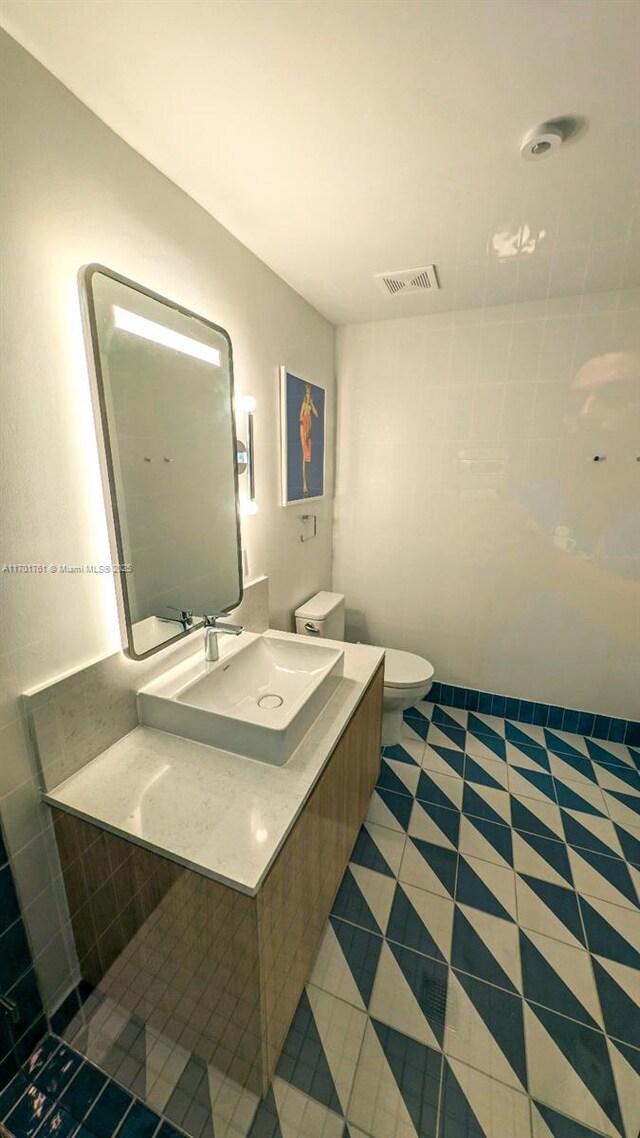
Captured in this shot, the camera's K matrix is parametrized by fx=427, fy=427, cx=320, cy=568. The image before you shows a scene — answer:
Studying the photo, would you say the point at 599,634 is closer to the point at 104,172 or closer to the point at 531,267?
the point at 531,267

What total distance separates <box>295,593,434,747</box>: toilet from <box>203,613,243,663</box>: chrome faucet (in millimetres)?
865

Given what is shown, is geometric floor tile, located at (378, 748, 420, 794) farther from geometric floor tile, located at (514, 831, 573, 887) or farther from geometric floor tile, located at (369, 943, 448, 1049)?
geometric floor tile, located at (369, 943, 448, 1049)

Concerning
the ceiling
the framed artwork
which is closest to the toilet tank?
the framed artwork

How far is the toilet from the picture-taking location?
213cm

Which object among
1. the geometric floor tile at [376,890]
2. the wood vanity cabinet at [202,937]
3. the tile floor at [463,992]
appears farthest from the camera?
the geometric floor tile at [376,890]

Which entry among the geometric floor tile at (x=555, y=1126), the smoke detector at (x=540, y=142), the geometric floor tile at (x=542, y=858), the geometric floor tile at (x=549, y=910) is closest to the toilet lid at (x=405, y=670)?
the geometric floor tile at (x=542, y=858)

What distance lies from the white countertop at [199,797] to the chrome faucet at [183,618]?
13.0 inches

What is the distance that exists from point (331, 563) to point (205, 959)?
2.12m

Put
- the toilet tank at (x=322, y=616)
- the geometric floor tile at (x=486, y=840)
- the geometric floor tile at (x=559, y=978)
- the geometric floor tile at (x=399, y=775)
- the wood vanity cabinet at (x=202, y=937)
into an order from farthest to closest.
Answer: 1. the toilet tank at (x=322, y=616)
2. the geometric floor tile at (x=399, y=775)
3. the geometric floor tile at (x=486, y=840)
4. the geometric floor tile at (x=559, y=978)
5. the wood vanity cabinet at (x=202, y=937)

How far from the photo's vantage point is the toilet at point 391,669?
2.13 metres

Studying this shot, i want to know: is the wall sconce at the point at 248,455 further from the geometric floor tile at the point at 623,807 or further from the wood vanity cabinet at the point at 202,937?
the geometric floor tile at the point at 623,807

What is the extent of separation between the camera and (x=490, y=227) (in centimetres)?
148

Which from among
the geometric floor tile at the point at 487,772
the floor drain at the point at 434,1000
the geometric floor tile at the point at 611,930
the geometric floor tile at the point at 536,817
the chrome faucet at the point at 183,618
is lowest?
the floor drain at the point at 434,1000

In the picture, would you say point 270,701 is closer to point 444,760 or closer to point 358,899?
point 358,899
